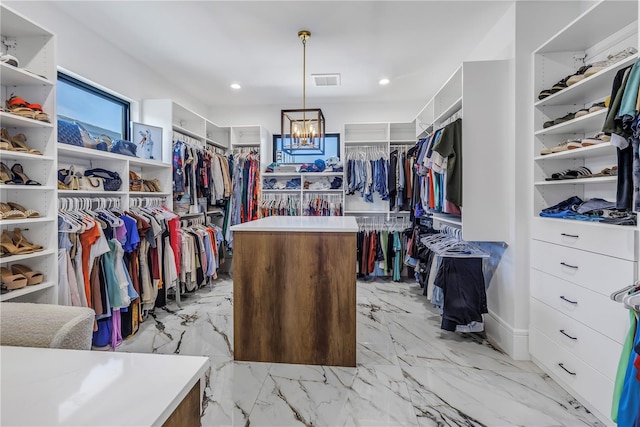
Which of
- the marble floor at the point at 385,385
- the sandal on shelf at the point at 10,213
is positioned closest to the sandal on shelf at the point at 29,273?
the sandal on shelf at the point at 10,213

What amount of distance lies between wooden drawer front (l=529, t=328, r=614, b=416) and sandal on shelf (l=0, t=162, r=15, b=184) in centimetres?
353

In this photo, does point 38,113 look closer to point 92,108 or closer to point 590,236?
point 92,108

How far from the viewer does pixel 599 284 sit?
1655 millimetres

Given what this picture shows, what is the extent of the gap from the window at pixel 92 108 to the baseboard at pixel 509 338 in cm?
417

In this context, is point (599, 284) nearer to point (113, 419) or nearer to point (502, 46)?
point (502, 46)

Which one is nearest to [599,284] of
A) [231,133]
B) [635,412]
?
[635,412]

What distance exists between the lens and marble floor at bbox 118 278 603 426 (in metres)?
1.71

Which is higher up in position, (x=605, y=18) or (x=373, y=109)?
(x=373, y=109)

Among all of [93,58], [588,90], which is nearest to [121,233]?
[93,58]

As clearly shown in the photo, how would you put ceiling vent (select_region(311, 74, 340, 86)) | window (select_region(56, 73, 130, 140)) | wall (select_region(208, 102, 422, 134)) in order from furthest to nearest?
wall (select_region(208, 102, 422, 134)), ceiling vent (select_region(311, 74, 340, 86)), window (select_region(56, 73, 130, 140))

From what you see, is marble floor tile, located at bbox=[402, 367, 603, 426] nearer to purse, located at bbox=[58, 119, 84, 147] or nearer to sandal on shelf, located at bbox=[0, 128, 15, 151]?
sandal on shelf, located at bbox=[0, 128, 15, 151]

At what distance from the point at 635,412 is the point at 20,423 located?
2.02 metres

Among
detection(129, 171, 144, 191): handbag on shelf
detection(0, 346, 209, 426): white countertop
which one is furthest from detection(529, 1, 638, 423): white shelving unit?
detection(129, 171, 144, 191): handbag on shelf

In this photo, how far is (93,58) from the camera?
288 cm
